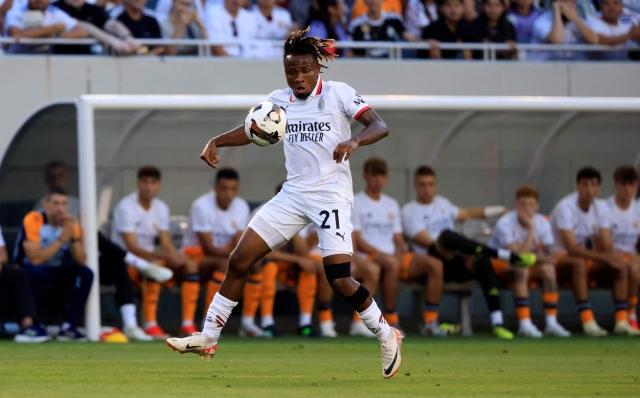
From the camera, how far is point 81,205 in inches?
404

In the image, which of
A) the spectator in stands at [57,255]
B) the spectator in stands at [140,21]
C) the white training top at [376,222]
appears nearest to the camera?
the spectator in stands at [57,255]

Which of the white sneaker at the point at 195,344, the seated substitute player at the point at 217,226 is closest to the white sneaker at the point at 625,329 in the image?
the seated substitute player at the point at 217,226

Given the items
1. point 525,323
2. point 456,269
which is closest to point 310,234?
point 456,269

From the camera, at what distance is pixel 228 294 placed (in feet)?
22.3

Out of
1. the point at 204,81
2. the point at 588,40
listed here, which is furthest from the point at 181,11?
the point at 588,40

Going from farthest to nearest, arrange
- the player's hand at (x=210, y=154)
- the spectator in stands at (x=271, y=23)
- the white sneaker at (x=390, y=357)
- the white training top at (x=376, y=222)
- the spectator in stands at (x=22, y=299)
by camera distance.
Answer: the spectator in stands at (x=271, y=23), the white training top at (x=376, y=222), the spectator in stands at (x=22, y=299), the player's hand at (x=210, y=154), the white sneaker at (x=390, y=357)

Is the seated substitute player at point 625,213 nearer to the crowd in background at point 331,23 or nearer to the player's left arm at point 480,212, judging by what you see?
the player's left arm at point 480,212

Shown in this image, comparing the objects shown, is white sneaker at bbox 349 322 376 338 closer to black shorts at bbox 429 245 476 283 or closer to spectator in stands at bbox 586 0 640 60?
black shorts at bbox 429 245 476 283

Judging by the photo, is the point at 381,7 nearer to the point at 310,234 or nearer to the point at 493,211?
the point at 493,211

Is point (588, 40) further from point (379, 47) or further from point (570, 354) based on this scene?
point (570, 354)

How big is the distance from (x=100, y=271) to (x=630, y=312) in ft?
18.2

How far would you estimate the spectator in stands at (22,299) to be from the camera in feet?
32.6

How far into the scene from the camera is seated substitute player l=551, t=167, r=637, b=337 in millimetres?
11695

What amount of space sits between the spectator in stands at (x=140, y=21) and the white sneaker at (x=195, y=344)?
6.87 metres
